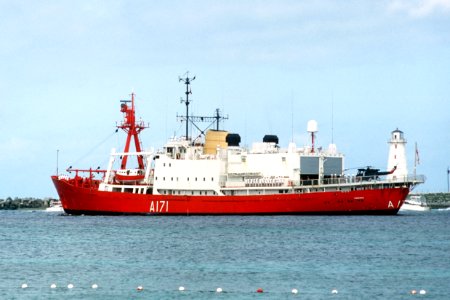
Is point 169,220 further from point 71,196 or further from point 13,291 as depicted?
point 13,291

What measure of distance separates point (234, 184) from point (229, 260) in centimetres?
3692

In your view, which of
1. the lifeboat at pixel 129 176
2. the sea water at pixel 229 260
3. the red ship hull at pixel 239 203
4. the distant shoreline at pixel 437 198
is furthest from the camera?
the distant shoreline at pixel 437 198

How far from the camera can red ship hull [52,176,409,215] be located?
81.9 meters

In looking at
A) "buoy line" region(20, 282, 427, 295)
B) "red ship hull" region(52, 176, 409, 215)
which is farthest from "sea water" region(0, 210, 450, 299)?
"red ship hull" region(52, 176, 409, 215)

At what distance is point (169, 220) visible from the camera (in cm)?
8125

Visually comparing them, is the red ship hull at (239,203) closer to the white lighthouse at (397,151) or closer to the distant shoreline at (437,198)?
the white lighthouse at (397,151)

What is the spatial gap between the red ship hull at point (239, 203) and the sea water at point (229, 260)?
5.14 meters

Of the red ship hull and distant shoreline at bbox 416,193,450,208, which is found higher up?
distant shoreline at bbox 416,193,450,208

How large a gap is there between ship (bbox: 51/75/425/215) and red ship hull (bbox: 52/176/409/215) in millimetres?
79

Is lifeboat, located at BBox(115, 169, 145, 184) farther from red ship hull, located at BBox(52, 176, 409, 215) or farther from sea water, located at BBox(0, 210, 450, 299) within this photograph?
sea water, located at BBox(0, 210, 450, 299)

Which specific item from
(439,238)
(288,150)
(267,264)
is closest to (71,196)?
(288,150)

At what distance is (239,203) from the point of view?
84375 mm

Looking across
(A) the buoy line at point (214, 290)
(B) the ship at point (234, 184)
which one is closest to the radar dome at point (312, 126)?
(B) the ship at point (234, 184)

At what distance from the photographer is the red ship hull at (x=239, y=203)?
269 feet
